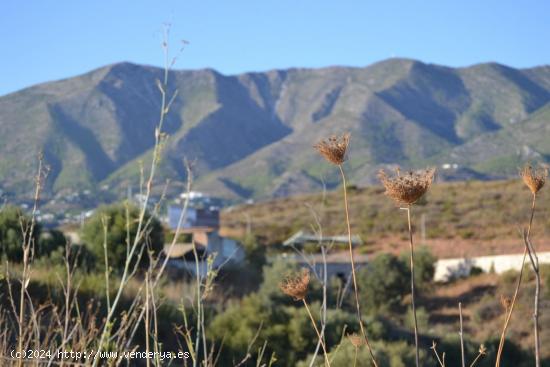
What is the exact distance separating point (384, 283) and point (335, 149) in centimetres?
2956

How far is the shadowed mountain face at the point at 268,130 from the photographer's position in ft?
403

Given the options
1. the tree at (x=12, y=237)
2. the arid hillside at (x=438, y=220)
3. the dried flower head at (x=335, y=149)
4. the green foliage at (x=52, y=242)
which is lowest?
the arid hillside at (x=438, y=220)

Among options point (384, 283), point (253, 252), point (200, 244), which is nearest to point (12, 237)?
point (384, 283)

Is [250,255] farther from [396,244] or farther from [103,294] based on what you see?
[103,294]

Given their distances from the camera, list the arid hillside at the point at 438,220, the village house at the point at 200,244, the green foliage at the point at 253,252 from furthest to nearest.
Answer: the arid hillside at the point at 438,220 → the green foliage at the point at 253,252 → the village house at the point at 200,244

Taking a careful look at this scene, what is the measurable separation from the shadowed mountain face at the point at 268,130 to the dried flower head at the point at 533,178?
257 feet

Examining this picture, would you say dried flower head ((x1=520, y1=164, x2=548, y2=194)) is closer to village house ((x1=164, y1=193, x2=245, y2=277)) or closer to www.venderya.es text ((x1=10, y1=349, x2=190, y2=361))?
village house ((x1=164, y1=193, x2=245, y2=277))

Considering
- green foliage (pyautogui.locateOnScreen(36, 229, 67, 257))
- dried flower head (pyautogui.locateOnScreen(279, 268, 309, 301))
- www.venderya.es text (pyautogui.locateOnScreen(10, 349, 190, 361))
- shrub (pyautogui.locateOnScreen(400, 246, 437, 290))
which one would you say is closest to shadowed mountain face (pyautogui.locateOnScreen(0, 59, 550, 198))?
shrub (pyautogui.locateOnScreen(400, 246, 437, 290))

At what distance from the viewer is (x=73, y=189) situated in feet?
375

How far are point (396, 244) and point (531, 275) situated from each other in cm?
1435

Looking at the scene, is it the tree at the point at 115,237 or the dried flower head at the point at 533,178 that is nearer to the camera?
the dried flower head at the point at 533,178

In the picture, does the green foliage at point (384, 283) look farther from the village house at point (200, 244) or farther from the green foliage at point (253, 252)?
the village house at point (200, 244)

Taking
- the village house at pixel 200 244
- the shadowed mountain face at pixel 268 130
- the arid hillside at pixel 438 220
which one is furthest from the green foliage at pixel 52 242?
the shadowed mountain face at pixel 268 130

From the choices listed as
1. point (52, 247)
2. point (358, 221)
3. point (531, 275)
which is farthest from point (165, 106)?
point (358, 221)
